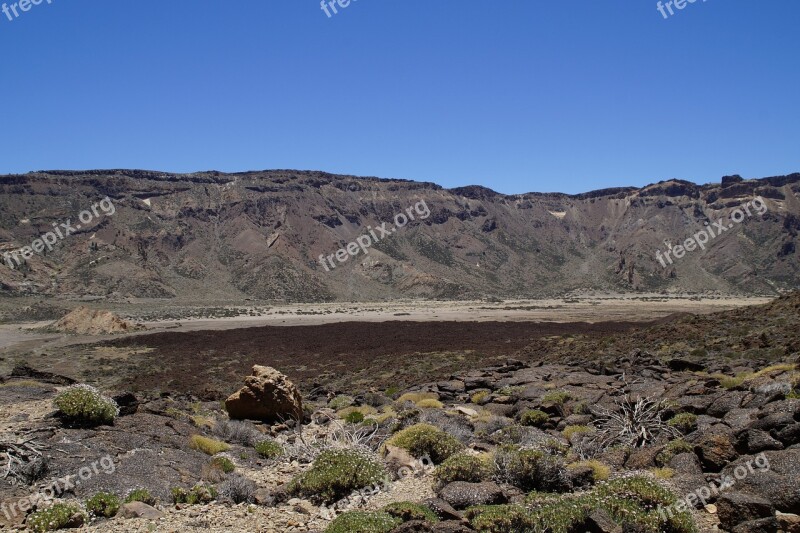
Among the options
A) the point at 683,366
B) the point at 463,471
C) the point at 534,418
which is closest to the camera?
the point at 463,471

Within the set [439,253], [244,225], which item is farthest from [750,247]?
[244,225]

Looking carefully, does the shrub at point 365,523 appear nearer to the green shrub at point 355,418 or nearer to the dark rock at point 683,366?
the green shrub at point 355,418

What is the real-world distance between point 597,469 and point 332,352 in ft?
103

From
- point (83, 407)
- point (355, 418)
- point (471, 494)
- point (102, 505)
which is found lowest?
point (355, 418)

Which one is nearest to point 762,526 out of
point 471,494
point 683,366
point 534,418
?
point 471,494

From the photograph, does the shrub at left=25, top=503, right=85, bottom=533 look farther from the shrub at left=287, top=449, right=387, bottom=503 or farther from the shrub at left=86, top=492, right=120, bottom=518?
the shrub at left=287, top=449, right=387, bottom=503

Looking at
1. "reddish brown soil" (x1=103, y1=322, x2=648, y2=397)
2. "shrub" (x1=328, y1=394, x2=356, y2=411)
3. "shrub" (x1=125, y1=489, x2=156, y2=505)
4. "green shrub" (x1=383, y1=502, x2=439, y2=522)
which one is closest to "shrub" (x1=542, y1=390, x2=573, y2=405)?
"shrub" (x1=328, y1=394, x2=356, y2=411)

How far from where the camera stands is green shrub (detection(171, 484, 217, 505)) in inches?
348

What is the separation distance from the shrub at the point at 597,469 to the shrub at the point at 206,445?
760 centimetres

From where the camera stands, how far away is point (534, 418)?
44.1ft

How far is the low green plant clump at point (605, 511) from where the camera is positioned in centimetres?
665

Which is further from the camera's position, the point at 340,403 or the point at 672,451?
the point at 340,403

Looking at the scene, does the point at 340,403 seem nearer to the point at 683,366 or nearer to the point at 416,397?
the point at 416,397

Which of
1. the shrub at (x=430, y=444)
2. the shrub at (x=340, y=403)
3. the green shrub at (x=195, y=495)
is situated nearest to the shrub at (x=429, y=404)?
the shrub at (x=340, y=403)
